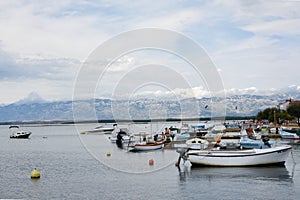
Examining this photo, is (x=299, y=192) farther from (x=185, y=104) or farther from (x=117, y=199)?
(x=185, y=104)

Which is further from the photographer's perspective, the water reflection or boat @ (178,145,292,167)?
boat @ (178,145,292,167)

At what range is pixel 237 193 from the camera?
20312mm

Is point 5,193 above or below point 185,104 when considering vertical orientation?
below

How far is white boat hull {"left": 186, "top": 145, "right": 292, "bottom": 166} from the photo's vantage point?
28.1 metres

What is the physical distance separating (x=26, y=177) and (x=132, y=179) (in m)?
7.70

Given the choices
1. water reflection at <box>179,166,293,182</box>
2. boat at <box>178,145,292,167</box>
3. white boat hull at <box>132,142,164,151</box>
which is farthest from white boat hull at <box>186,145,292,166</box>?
white boat hull at <box>132,142,164,151</box>

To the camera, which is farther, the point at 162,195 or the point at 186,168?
the point at 186,168

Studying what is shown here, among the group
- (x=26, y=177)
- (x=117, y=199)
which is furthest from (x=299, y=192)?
(x=26, y=177)

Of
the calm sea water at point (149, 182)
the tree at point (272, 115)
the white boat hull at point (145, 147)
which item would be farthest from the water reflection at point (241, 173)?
the tree at point (272, 115)

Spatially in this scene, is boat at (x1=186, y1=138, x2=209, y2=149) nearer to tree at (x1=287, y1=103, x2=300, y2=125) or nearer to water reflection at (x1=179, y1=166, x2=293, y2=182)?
water reflection at (x1=179, y1=166, x2=293, y2=182)

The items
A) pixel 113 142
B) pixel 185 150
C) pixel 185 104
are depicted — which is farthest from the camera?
pixel 113 142

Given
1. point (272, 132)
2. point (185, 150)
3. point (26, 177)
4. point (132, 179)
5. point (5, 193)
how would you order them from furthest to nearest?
point (272, 132)
point (185, 150)
point (26, 177)
point (132, 179)
point (5, 193)

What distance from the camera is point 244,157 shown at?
92.1ft

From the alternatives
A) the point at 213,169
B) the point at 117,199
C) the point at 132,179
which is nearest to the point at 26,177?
the point at 132,179
